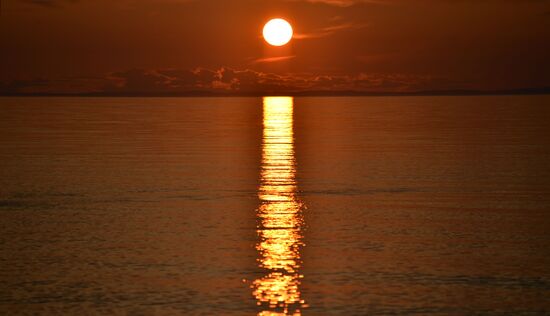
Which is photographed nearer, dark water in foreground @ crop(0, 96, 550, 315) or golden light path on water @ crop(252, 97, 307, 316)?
golden light path on water @ crop(252, 97, 307, 316)

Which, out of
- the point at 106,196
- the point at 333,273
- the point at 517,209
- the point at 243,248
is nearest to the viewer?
the point at 333,273

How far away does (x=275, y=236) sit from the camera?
30.0m

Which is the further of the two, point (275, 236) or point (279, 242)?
point (275, 236)

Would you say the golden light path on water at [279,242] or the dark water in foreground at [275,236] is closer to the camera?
the golden light path on water at [279,242]

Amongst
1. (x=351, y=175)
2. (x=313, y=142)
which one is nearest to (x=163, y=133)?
(x=313, y=142)

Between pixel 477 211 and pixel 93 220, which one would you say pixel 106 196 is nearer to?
pixel 93 220

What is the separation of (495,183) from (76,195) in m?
20.2

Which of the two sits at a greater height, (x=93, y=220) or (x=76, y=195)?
(x=76, y=195)

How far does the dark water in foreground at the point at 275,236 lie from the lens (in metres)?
21.8

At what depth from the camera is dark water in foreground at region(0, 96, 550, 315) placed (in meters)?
21.8

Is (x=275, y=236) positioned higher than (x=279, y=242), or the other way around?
(x=275, y=236)

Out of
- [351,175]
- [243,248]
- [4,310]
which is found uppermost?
[351,175]

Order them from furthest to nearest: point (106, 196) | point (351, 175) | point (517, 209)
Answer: point (351, 175)
point (106, 196)
point (517, 209)

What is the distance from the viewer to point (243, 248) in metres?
27.8
